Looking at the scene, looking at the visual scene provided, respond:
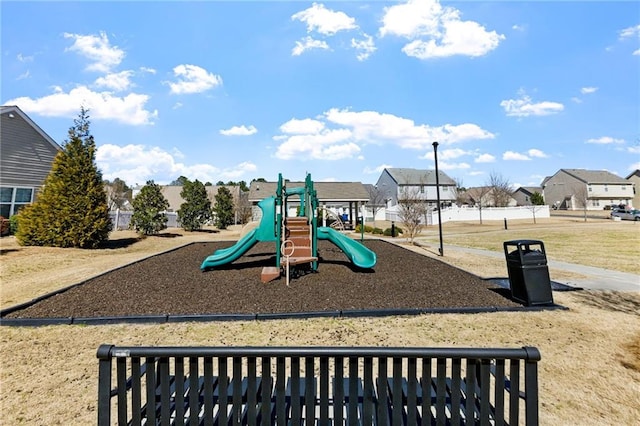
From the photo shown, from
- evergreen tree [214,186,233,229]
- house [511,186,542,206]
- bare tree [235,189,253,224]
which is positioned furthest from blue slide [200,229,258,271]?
house [511,186,542,206]

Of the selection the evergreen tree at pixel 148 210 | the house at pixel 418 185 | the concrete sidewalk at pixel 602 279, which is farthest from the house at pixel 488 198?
the evergreen tree at pixel 148 210

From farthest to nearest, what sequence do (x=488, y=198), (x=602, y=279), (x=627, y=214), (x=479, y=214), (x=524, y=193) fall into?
(x=524, y=193) → (x=488, y=198) → (x=479, y=214) → (x=627, y=214) → (x=602, y=279)

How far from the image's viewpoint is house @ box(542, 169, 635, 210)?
60.3m

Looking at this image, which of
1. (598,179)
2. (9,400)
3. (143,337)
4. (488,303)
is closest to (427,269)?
(488,303)

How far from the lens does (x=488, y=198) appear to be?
5947 cm

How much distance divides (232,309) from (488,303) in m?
5.15

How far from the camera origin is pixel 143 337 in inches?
193

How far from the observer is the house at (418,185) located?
52.8m

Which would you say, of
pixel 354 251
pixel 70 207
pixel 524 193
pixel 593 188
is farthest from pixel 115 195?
pixel 593 188

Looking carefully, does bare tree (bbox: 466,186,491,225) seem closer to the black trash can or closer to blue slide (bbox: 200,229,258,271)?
the black trash can

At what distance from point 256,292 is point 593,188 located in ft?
249

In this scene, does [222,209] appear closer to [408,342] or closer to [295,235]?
[295,235]

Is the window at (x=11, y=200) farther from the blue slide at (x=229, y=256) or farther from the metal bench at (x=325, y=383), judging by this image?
the metal bench at (x=325, y=383)

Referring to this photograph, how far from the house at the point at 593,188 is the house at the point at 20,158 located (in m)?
75.0
